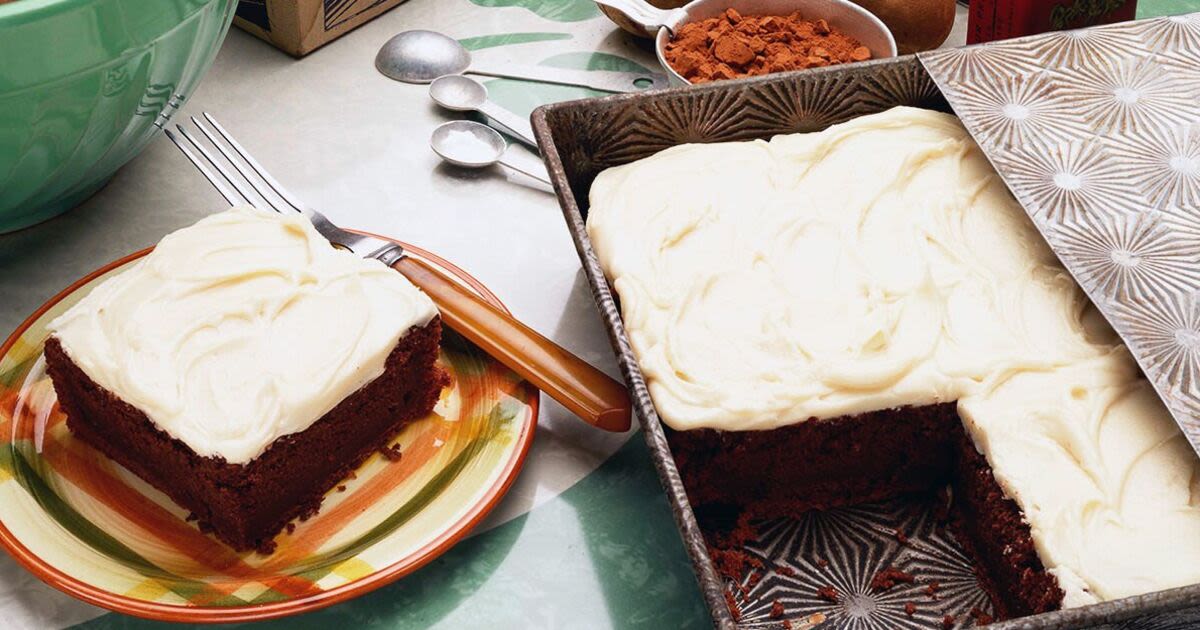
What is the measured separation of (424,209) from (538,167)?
Answer: 194mm

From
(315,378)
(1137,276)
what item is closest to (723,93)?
(1137,276)

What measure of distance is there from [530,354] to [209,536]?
1.40ft

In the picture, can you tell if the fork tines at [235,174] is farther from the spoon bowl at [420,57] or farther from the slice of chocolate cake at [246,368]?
the spoon bowl at [420,57]

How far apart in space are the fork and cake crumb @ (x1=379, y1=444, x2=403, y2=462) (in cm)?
17

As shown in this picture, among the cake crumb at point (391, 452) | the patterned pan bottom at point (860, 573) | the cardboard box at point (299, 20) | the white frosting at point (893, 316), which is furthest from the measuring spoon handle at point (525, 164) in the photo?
the patterned pan bottom at point (860, 573)

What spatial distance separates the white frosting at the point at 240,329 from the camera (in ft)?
4.23

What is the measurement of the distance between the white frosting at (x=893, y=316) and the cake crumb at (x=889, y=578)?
0.59ft

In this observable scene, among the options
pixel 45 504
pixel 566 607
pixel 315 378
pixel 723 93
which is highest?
pixel 723 93

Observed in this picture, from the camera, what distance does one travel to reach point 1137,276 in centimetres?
133

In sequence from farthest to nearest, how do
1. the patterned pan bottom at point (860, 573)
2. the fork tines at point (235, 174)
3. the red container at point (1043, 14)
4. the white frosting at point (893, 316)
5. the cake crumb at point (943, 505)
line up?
the red container at point (1043, 14)
the fork tines at point (235, 174)
the cake crumb at point (943, 505)
the patterned pan bottom at point (860, 573)
the white frosting at point (893, 316)

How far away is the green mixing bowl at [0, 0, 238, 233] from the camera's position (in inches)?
52.4

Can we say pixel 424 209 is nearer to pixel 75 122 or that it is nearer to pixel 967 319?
pixel 75 122

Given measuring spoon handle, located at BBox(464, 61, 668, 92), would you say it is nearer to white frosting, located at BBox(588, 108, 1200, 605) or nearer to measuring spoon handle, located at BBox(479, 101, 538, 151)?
measuring spoon handle, located at BBox(479, 101, 538, 151)

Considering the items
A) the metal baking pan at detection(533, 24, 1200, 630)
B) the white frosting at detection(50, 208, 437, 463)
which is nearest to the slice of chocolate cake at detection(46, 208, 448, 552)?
the white frosting at detection(50, 208, 437, 463)
